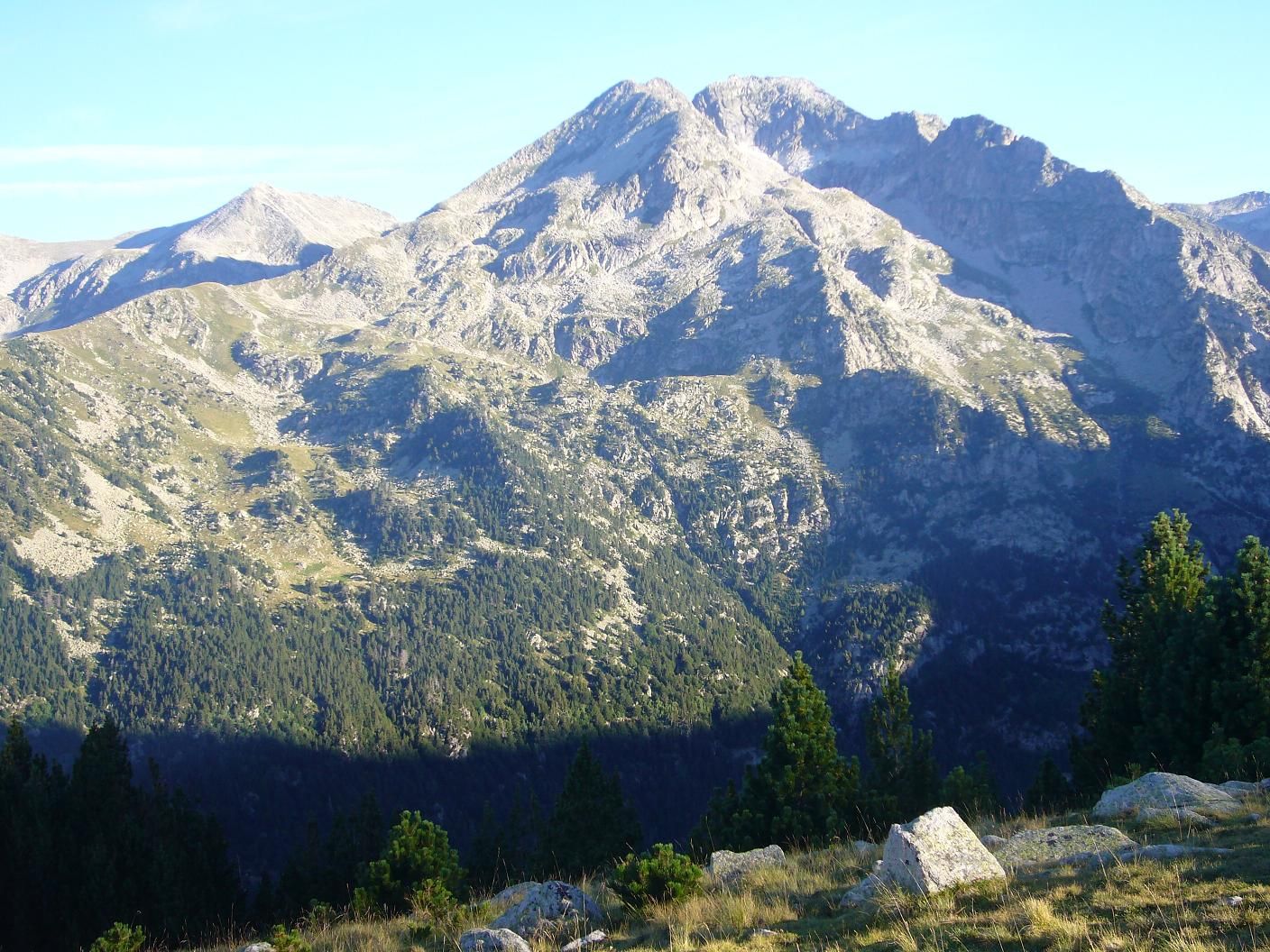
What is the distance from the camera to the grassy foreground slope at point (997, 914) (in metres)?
12.2

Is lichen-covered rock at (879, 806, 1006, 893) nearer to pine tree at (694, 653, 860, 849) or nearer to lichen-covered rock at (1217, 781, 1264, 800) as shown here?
lichen-covered rock at (1217, 781, 1264, 800)

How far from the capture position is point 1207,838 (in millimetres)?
17141

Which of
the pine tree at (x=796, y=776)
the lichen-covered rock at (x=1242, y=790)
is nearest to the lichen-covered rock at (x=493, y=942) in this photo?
the lichen-covered rock at (x=1242, y=790)

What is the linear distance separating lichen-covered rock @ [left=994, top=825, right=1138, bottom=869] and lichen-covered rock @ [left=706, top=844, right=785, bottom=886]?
6.45 metres

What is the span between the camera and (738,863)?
74.1ft

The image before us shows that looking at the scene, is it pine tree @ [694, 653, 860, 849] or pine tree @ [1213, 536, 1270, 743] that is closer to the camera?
pine tree @ [1213, 536, 1270, 743]

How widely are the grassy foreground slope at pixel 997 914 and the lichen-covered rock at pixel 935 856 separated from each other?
38 cm

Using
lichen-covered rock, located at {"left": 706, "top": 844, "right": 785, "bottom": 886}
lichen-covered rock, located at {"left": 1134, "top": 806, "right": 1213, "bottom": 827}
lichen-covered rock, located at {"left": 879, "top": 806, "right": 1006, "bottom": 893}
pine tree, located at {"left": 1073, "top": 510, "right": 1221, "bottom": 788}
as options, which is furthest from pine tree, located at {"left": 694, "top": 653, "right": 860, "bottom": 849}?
lichen-covered rock, located at {"left": 879, "top": 806, "right": 1006, "bottom": 893}

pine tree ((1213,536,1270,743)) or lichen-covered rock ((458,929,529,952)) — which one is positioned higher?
lichen-covered rock ((458,929,529,952))

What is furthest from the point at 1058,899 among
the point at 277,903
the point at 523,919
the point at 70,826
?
the point at 277,903

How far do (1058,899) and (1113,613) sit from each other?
55.8 metres

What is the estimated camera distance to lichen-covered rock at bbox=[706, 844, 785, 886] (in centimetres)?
2159

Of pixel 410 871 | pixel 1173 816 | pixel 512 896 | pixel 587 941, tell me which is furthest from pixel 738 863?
pixel 410 871

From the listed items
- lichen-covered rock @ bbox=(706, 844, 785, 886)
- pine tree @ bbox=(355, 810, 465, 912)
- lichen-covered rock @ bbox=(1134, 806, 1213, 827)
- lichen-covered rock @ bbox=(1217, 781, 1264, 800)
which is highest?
lichen-covered rock @ bbox=(1134, 806, 1213, 827)
